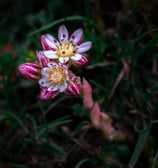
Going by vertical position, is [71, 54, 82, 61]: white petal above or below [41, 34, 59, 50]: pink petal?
below

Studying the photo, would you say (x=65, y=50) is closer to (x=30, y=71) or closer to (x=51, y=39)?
(x=51, y=39)

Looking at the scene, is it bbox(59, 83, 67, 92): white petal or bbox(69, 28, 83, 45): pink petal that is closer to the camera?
bbox(59, 83, 67, 92): white petal

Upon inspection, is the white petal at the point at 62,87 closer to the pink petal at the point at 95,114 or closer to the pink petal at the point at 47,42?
the pink petal at the point at 47,42

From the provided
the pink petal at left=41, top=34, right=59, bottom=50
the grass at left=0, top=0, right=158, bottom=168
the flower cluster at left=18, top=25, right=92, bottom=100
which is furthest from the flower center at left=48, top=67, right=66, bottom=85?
the grass at left=0, top=0, right=158, bottom=168

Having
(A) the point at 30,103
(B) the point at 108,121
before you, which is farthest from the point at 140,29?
(A) the point at 30,103

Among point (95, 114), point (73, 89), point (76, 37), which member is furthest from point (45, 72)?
point (95, 114)

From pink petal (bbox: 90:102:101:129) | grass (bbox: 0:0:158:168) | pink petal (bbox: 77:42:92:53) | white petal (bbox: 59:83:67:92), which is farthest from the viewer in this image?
grass (bbox: 0:0:158:168)

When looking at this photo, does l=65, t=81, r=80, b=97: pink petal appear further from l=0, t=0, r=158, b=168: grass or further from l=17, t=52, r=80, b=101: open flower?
l=0, t=0, r=158, b=168: grass
